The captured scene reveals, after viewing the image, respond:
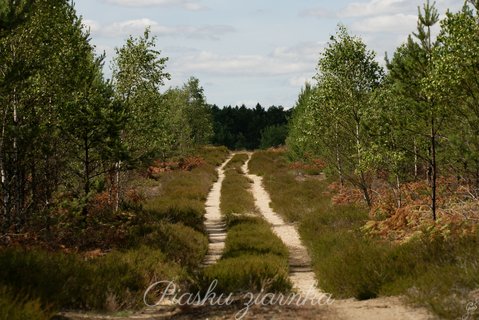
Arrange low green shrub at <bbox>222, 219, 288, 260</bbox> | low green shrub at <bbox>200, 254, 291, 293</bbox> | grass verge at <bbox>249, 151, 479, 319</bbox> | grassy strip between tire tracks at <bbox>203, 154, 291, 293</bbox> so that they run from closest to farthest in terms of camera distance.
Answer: grass verge at <bbox>249, 151, 479, 319</bbox> < low green shrub at <bbox>200, 254, 291, 293</bbox> < grassy strip between tire tracks at <bbox>203, 154, 291, 293</bbox> < low green shrub at <bbox>222, 219, 288, 260</bbox>

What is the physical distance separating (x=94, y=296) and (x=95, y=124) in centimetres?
718

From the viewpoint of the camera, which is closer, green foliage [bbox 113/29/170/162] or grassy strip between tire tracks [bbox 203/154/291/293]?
grassy strip between tire tracks [bbox 203/154/291/293]

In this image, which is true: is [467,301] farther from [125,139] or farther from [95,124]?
[125,139]

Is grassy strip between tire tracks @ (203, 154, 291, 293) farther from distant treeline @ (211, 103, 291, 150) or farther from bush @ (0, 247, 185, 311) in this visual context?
distant treeline @ (211, 103, 291, 150)

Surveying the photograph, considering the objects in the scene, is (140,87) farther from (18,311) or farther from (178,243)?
(18,311)

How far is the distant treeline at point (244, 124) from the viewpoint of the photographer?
121 metres

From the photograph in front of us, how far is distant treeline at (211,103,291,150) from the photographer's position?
121 m

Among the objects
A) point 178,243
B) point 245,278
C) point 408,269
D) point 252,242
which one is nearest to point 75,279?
point 245,278

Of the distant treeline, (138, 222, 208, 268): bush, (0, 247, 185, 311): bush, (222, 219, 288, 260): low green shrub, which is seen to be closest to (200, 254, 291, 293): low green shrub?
(0, 247, 185, 311): bush

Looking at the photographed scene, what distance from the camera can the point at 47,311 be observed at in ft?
21.3

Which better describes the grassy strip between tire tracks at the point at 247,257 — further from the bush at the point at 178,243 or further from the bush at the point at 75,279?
the bush at the point at 75,279

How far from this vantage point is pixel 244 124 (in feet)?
461

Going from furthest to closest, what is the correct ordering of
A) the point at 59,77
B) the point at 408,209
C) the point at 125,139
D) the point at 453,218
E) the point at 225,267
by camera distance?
the point at 125,139 → the point at 59,77 → the point at 408,209 → the point at 453,218 → the point at 225,267

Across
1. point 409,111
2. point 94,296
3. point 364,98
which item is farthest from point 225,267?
point 364,98
